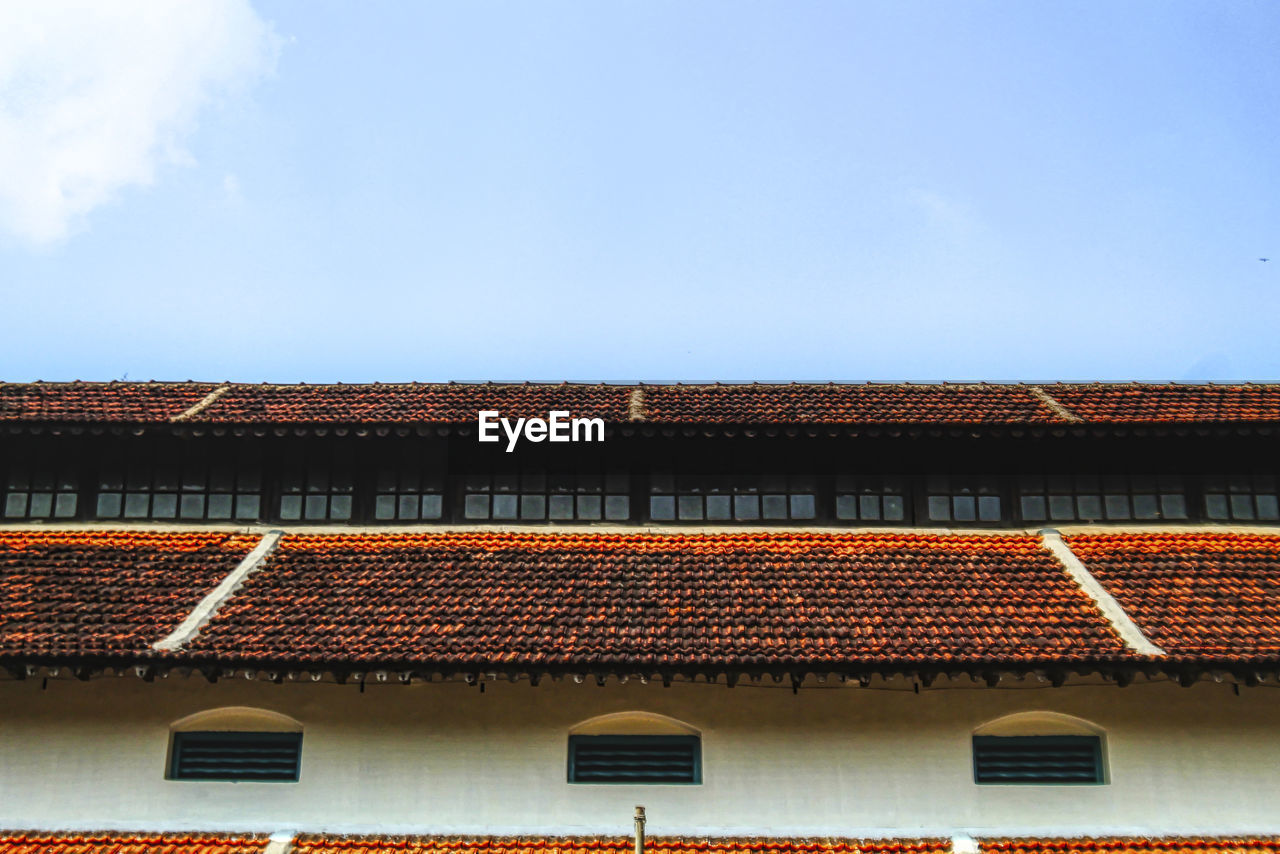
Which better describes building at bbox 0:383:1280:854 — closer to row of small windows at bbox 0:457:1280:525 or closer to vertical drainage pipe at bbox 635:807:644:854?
row of small windows at bbox 0:457:1280:525

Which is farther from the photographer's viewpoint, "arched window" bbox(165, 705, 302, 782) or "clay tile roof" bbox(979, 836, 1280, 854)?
"arched window" bbox(165, 705, 302, 782)

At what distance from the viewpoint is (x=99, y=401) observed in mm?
13016

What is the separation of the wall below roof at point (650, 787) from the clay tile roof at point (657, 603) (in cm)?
67

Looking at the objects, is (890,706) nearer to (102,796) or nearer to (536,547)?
(536,547)

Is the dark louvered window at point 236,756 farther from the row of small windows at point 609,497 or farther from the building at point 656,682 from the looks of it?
the row of small windows at point 609,497

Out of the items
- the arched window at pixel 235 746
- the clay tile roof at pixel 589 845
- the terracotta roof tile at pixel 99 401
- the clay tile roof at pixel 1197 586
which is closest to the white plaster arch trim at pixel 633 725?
the clay tile roof at pixel 589 845

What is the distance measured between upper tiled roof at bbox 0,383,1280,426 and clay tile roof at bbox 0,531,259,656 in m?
1.48

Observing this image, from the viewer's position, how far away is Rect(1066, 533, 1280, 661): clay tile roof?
889 centimetres

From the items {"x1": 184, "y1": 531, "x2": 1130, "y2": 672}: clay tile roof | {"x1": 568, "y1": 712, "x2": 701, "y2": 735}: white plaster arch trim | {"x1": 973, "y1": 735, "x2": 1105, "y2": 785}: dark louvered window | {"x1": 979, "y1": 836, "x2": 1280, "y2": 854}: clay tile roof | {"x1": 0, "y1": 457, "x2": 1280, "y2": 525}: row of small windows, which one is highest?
{"x1": 0, "y1": 457, "x2": 1280, "y2": 525}: row of small windows

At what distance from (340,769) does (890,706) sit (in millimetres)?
5381

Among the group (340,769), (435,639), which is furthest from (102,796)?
(435,639)

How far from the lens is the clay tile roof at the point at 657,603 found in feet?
28.9

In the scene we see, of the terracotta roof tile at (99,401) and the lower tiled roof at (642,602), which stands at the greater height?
the terracotta roof tile at (99,401)

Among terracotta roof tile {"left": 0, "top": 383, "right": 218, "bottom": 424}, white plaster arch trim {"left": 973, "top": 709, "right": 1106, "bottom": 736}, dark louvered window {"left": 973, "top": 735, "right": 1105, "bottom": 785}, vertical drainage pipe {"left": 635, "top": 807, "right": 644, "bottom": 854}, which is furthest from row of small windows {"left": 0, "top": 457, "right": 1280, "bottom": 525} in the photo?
vertical drainage pipe {"left": 635, "top": 807, "right": 644, "bottom": 854}
